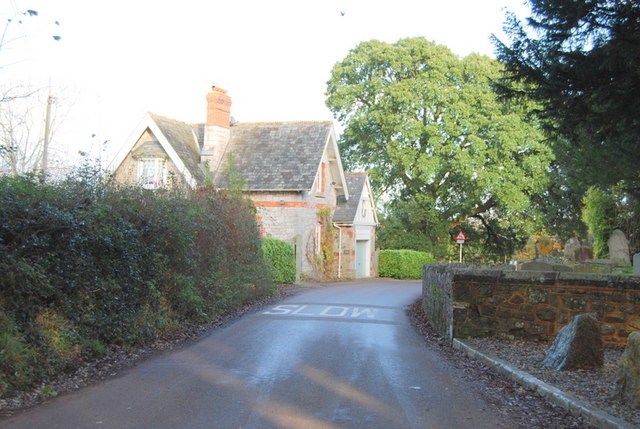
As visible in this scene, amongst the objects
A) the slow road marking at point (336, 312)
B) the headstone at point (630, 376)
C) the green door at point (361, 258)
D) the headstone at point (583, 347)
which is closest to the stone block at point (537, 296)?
the headstone at point (583, 347)

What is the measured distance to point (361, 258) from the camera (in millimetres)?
38938

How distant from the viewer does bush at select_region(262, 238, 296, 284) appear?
955 inches

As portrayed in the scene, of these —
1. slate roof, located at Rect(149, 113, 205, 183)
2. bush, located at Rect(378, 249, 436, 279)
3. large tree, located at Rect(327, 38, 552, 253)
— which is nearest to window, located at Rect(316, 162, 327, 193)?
large tree, located at Rect(327, 38, 552, 253)

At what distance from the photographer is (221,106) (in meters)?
30.7

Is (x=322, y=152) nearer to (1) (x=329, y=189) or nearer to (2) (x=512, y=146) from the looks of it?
(1) (x=329, y=189)

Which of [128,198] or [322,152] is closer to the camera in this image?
[128,198]

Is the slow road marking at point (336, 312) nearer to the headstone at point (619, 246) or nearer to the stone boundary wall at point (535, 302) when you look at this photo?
the stone boundary wall at point (535, 302)

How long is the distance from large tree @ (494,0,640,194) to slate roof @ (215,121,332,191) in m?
20.7

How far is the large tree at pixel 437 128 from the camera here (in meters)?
35.7

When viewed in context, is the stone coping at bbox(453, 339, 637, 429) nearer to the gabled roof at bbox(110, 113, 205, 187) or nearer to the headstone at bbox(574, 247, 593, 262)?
the gabled roof at bbox(110, 113, 205, 187)

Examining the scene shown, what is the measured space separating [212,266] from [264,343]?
4.29 m

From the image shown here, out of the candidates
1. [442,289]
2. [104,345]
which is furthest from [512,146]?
[104,345]

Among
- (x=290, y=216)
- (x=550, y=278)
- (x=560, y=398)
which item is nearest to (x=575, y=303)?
(x=550, y=278)

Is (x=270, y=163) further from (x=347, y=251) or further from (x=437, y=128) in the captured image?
(x=437, y=128)
